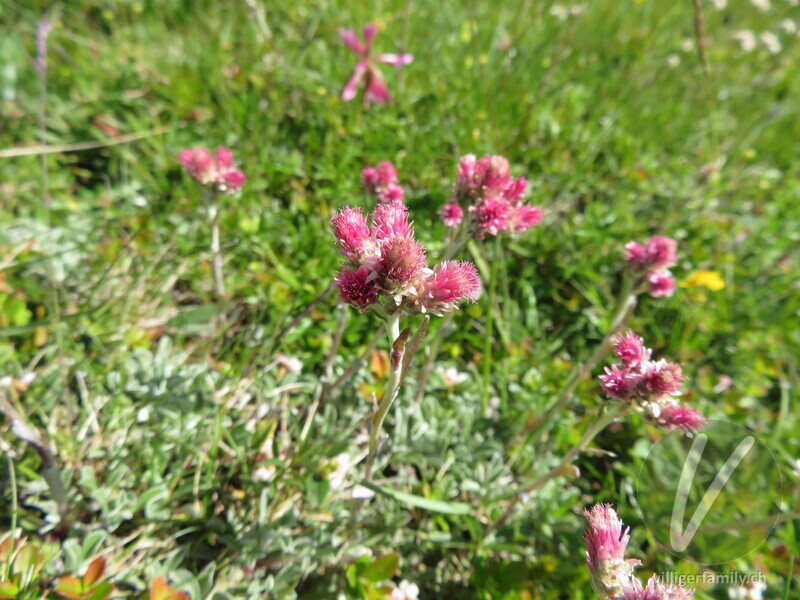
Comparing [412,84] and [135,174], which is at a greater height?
[412,84]

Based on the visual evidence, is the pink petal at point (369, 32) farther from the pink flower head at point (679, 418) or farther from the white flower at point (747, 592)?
the white flower at point (747, 592)

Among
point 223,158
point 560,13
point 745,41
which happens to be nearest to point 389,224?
point 223,158

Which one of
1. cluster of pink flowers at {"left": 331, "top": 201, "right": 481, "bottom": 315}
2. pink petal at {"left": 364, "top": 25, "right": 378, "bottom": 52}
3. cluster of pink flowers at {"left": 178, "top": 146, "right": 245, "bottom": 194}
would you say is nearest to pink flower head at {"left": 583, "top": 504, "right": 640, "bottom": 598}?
cluster of pink flowers at {"left": 331, "top": 201, "right": 481, "bottom": 315}

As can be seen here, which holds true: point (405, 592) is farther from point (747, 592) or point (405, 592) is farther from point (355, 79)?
point (355, 79)

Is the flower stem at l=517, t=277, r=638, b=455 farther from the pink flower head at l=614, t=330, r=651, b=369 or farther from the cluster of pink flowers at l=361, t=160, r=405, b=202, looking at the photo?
the cluster of pink flowers at l=361, t=160, r=405, b=202

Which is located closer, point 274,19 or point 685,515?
point 685,515

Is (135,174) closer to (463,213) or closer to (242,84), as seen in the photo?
(242,84)

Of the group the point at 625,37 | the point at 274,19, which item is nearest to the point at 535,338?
the point at 274,19
